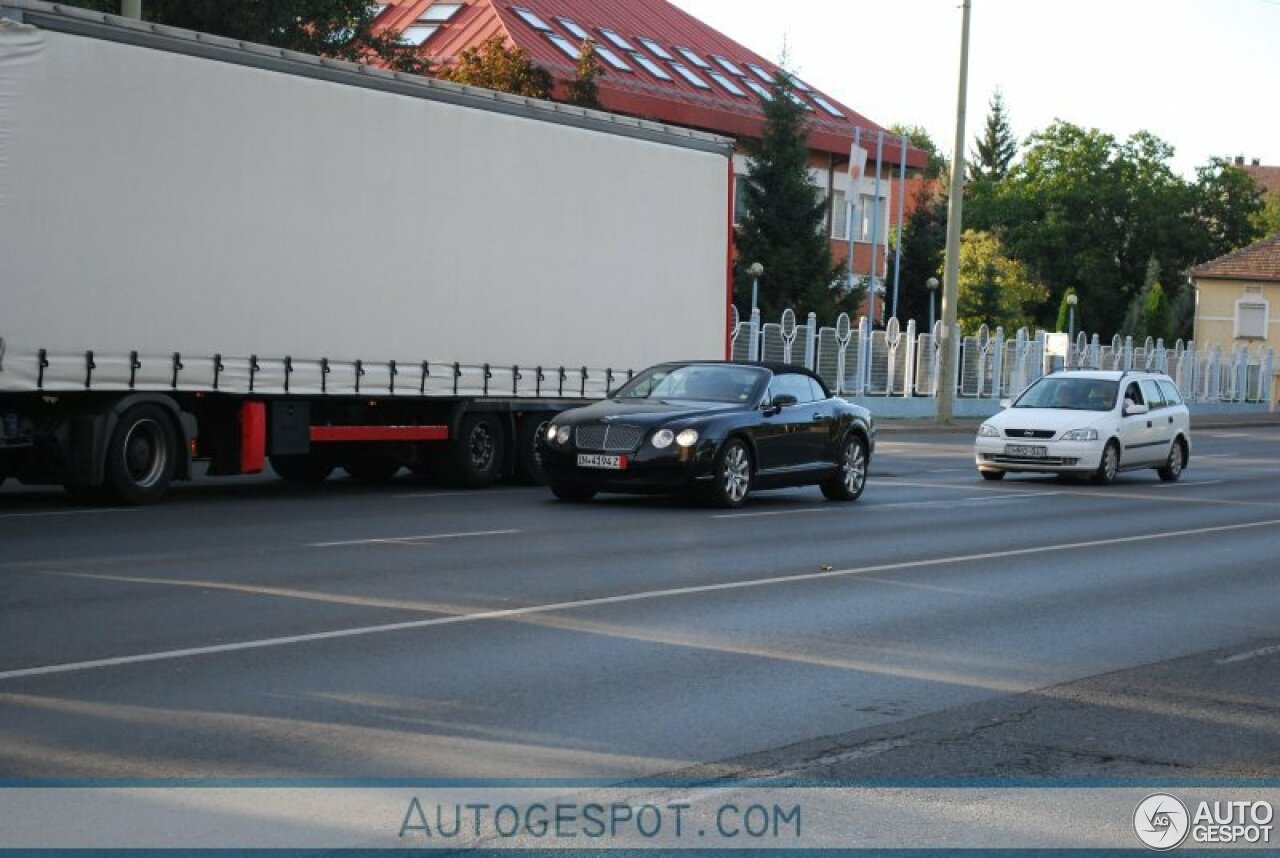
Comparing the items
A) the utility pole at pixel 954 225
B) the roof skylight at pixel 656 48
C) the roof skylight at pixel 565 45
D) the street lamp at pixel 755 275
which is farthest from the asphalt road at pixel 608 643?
the roof skylight at pixel 656 48

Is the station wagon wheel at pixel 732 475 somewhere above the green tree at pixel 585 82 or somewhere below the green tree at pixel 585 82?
below

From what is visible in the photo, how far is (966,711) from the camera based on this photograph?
28.8 feet

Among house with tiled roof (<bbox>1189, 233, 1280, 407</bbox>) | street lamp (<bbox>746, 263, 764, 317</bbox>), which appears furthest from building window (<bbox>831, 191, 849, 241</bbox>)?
house with tiled roof (<bbox>1189, 233, 1280, 407</bbox>)

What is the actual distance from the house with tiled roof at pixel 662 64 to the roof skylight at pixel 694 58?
8 cm

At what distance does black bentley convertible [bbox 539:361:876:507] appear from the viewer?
19.5 meters

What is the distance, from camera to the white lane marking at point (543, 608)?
9383mm

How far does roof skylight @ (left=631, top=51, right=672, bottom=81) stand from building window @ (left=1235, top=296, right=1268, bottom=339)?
46.9 m

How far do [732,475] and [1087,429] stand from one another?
797 cm

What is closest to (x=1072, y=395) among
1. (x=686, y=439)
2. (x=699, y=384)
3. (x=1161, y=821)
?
(x=699, y=384)

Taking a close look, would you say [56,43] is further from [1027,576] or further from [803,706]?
[803,706]

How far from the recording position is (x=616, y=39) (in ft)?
209

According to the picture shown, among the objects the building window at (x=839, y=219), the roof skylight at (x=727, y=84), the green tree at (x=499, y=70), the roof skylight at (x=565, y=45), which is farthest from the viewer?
the building window at (x=839, y=219)

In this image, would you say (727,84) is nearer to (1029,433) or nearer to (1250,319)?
(1029,433)

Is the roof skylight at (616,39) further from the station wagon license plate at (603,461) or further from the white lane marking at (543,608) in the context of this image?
the white lane marking at (543,608)
